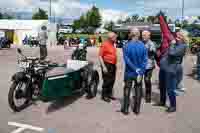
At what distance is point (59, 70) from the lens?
7043 mm

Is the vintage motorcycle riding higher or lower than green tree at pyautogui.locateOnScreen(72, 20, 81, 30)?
lower

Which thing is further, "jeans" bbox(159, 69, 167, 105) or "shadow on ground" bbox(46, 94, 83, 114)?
"jeans" bbox(159, 69, 167, 105)

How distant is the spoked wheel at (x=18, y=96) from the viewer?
6665mm

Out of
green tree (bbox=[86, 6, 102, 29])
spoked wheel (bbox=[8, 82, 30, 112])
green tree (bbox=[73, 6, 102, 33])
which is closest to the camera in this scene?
spoked wheel (bbox=[8, 82, 30, 112])

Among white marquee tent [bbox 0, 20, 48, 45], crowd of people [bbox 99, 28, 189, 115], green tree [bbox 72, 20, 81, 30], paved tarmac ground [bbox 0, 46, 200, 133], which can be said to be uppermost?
green tree [bbox 72, 20, 81, 30]

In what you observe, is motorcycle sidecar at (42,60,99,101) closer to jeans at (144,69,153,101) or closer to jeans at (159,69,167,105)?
jeans at (144,69,153,101)

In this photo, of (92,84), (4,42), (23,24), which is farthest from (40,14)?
(92,84)

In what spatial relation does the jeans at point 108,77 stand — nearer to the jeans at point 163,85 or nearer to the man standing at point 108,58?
the man standing at point 108,58

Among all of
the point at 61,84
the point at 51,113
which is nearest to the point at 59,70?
the point at 61,84

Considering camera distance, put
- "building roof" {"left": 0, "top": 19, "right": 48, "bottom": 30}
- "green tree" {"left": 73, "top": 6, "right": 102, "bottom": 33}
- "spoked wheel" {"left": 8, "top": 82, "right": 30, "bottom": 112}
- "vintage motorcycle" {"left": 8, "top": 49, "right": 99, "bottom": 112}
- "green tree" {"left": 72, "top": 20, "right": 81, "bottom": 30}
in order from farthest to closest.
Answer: "green tree" {"left": 72, "top": 20, "right": 81, "bottom": 30}, "green tree" {"left": 73, "top": 6, "right": 102, "bottom": 33}, "building roof" {"left": 0, "top": 19, "right": 48, "bottom": 30}, "spoked wheel" {"left": 8, "top": 82, "right": 30, "bottom": 112}, "vintage motorcycle" {"left": 8, "top": 49, "right": 99, "bottom": 112}

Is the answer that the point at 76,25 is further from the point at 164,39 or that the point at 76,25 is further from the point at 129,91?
the point at 129,91

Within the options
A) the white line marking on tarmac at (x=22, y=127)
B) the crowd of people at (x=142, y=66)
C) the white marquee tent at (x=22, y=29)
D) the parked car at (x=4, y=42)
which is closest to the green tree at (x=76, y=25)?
the white marquee tent at (x=22, y=29)

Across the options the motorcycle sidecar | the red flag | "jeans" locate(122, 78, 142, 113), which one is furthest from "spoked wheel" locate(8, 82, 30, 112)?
the red flag

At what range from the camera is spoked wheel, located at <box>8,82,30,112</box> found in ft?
21.9
